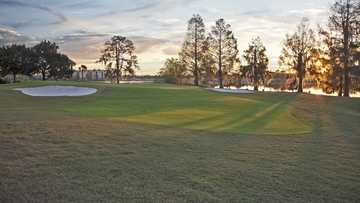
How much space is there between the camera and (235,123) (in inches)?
476

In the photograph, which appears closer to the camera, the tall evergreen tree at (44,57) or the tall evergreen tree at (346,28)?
the tall evergreen tree at (346,28)

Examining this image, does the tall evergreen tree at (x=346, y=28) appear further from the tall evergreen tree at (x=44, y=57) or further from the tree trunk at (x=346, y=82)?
the tall evergreen tree at (x=44, y=57)

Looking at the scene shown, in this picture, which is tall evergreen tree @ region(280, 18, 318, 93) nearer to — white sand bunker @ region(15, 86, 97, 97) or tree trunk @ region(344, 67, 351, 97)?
tree trunk @ region(344, 67, 351, 97)

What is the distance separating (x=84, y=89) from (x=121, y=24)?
8.44 meters

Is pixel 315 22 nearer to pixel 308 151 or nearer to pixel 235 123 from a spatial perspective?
pixel 235 123

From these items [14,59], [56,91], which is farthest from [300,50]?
[14,59]

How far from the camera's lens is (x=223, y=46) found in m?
43.2

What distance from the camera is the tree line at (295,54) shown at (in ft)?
111

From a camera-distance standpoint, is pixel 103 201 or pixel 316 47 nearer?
pixel 103 201

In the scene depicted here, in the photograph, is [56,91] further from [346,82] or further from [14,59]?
[346,82]

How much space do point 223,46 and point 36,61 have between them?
26.1 metres

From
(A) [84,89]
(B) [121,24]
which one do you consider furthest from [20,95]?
(B) [121,24]

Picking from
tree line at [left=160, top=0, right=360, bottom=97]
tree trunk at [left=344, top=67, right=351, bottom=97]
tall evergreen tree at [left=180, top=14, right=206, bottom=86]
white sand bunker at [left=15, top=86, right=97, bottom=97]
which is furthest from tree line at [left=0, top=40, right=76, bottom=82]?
tree trunk at [left=344, top=67, right=351, bottom=97]

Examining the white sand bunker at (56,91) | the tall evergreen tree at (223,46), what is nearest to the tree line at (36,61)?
the tall evergreen tree at (223,46)
